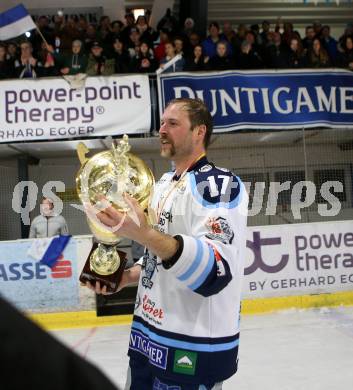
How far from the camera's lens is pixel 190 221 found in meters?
1.62

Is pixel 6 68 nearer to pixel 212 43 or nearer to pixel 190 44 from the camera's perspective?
pixel 190 44

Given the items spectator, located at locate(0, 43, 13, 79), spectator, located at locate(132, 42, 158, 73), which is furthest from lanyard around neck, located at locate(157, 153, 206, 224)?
spectator, located at locate(0, 43, 13, 79)

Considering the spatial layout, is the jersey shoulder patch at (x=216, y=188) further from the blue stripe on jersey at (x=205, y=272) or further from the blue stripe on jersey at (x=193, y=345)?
the blue stripe on jersey at (x=193, y=345)

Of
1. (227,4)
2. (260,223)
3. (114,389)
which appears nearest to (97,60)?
(260,223)

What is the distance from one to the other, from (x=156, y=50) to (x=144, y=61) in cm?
78

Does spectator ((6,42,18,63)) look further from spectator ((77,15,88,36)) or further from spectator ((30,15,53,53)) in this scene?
spectator ((77,15,88,36))

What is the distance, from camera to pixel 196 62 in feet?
26.2

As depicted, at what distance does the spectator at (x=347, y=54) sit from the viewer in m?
8.67

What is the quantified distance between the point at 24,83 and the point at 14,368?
747 centimetres

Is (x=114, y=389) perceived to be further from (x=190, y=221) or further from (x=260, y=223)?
(x=260, y=223)

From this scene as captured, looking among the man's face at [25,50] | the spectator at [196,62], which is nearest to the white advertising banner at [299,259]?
the spectator at [196,62]

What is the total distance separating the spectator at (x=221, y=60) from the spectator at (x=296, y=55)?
1054 millimetres

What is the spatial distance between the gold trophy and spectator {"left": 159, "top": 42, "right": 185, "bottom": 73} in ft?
19.8

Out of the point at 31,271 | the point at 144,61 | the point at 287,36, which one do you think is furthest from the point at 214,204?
the point at 287,36
